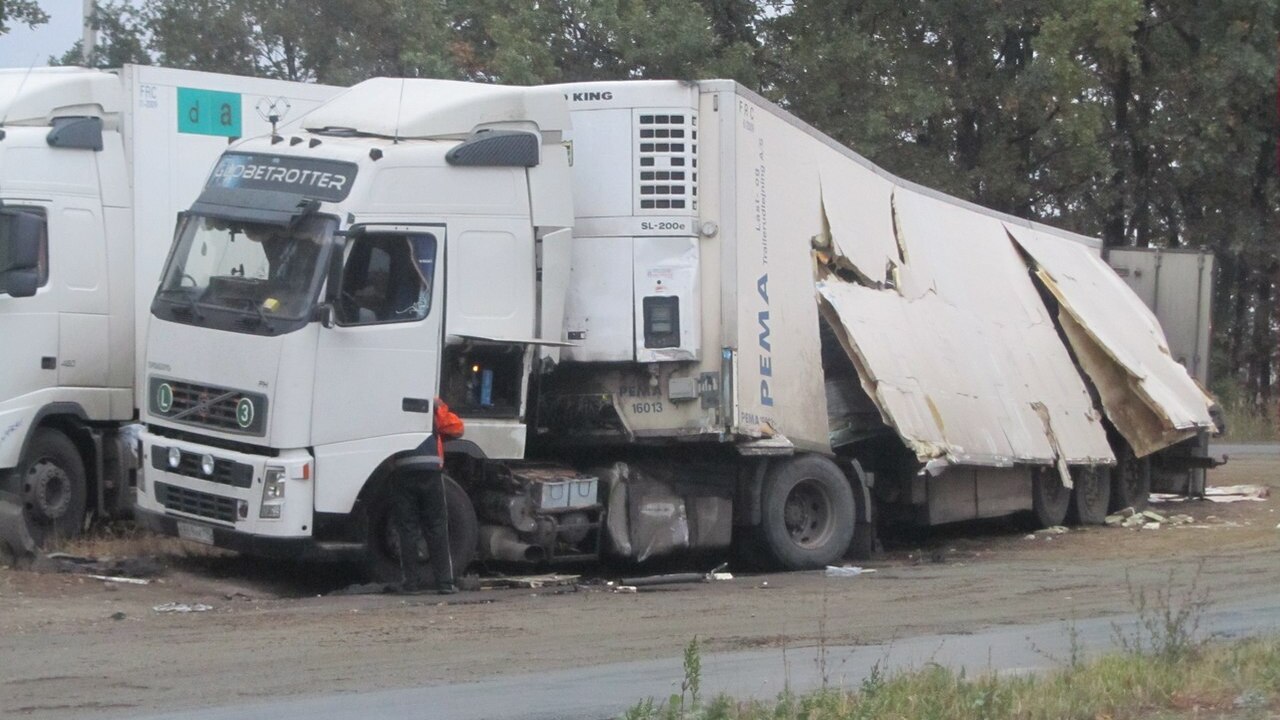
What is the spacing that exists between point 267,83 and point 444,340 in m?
3.89

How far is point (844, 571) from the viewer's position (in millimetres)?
13109

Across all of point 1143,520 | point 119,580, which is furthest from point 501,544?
point 1143,520

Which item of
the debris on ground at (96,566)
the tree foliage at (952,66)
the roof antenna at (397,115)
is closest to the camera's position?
the debris on ground at (96,566)

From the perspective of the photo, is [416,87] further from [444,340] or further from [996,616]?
[996,616]

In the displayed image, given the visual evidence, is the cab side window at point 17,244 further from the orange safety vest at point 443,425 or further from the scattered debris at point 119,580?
the orange safety vest at point 443,425

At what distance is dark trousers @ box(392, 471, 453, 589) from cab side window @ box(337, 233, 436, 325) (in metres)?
1.13

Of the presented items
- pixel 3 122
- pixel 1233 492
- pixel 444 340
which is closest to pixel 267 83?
pixel 3 122

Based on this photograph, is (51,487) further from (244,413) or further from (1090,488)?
(1090,488)

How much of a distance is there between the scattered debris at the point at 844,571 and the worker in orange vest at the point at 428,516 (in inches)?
131

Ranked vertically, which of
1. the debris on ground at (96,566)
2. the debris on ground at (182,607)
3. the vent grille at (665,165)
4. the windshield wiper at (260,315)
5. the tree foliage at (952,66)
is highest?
the tree foliage at (952,66)

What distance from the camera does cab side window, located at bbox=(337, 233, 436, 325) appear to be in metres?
10.9

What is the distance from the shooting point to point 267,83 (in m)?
13.8

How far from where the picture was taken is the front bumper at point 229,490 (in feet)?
34.6

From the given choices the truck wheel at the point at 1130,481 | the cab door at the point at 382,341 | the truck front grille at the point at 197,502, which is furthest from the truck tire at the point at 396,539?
the truck wheel at the point at 1130,481
